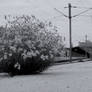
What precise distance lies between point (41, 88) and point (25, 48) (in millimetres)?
7281

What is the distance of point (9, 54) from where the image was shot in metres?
19.0

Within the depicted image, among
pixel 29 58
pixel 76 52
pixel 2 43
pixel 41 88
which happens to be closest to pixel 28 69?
pixel 29 58

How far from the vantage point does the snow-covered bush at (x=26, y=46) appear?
63.4ft

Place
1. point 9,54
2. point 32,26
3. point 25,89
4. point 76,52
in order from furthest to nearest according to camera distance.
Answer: point 76,52 < point 32,26 < point 9,54 < point 25,89

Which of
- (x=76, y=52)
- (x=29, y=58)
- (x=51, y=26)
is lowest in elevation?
(x=76, y=52)

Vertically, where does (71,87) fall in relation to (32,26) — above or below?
below

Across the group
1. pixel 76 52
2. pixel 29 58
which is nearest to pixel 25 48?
pixel 29 58

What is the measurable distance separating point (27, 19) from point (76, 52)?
88490 millimetres

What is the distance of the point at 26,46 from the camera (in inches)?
774

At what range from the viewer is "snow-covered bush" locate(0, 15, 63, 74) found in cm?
1931

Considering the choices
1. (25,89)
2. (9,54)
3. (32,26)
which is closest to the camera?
(25,89)

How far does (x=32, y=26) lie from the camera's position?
66.4ft

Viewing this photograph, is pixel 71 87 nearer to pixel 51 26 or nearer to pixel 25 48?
pixel 25 48

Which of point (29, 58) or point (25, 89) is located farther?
Result: point (29, 58)
